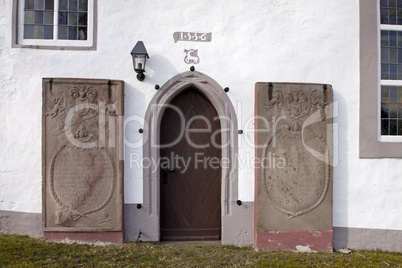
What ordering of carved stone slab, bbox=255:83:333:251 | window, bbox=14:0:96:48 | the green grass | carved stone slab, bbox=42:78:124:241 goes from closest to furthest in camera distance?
the green grass
carved stone slab, bbox=42:78:124:241
carved stone slab, bbox=255:83:333:251
window, bbox=14:0:96:48

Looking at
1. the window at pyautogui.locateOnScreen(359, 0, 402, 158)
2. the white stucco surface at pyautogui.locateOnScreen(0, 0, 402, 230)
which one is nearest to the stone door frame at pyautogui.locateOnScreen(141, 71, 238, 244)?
the white stucco surface at pyautogui.locateOnScreen(0, 0, 402, 230)

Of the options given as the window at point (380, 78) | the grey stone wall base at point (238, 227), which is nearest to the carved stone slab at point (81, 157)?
the grey stone wall base at point (238, 227)

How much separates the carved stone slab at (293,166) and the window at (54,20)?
2837 millimetres

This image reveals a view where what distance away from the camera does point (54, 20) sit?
466cm

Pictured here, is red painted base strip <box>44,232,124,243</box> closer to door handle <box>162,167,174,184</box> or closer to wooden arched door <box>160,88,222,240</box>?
wooden arched door <box>160,88,222,240</box>

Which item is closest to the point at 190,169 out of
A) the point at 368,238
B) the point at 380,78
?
the point at 368,238

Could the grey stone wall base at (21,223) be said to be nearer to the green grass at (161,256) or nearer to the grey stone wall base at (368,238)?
the green grass at (161,256)

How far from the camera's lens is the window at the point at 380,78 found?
4672mm

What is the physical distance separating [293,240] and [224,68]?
2.71 meters

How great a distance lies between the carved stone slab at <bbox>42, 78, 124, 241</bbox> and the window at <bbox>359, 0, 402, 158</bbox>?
12.0 feet

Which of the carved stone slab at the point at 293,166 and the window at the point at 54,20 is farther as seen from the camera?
the window at the point at 54,20

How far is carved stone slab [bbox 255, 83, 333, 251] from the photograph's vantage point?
448cm

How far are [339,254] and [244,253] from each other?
1.39m

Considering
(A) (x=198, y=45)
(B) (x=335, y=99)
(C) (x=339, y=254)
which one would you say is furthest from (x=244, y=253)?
(A) (x=198, y=45)
